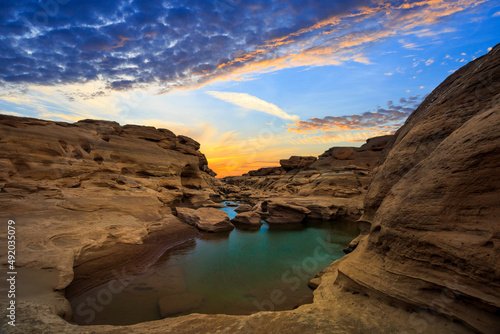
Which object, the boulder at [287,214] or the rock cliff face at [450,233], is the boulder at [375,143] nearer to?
the boulder at [287,214]

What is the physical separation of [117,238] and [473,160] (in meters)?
11.5

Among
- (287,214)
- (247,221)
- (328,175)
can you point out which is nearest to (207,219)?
(247,221)

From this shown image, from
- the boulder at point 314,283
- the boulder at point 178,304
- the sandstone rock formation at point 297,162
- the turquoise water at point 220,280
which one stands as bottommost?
the turquoise water at point 220,280

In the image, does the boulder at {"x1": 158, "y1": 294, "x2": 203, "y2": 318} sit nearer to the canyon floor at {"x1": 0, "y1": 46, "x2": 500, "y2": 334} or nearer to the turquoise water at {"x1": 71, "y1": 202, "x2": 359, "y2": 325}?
the turquoise water at {"x1": 71, "y1": 202, "x2": 359, "y2": 325}

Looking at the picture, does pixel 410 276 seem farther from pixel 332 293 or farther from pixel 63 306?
pixel 63 306

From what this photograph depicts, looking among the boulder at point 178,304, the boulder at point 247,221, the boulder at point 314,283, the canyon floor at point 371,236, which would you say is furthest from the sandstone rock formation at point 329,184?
the boulder at point 178,304

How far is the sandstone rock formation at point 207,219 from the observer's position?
1431 cm

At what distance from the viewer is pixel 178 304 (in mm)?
5996

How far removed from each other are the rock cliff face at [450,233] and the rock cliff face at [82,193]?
6960 millimetres

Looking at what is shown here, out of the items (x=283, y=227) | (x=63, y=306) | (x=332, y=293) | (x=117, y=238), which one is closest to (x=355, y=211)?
(x=283, y=227)

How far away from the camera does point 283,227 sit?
56.4 feet

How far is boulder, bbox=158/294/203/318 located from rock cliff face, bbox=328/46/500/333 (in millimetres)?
4118

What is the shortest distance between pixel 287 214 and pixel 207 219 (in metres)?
7.19

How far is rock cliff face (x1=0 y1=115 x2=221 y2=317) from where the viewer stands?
6931 mm
